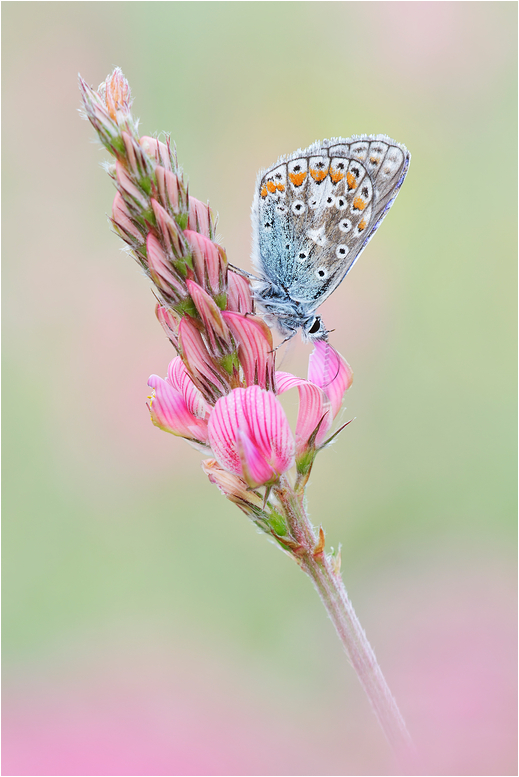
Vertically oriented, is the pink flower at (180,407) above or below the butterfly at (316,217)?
below

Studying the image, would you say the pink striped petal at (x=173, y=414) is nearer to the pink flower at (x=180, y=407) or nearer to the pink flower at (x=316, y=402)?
the pink flower at (x=180, y=407)

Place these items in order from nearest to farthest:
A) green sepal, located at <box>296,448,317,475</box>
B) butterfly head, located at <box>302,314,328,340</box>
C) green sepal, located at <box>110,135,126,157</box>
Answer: green sepal, located at <box>110,135,126,157</box>
green sepal, located at <box>296,448,317,475</box>
butterfly head, located at <box>302,314,328,340</box>

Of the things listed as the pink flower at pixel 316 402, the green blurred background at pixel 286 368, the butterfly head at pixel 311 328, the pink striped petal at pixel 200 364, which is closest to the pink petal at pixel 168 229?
the pink striped petal at pixel 200 364

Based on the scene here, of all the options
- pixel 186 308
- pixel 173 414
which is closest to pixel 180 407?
pixel 173 414

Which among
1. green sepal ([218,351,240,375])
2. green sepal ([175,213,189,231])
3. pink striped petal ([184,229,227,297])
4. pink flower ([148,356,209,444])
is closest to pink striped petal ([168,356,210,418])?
pink flower ([148,356,209,444])

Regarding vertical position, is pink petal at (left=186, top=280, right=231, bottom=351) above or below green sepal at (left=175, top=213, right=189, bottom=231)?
below

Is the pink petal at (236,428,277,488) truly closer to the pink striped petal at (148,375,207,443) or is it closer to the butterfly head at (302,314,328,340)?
the pink striped petal at (148,375,207,443)

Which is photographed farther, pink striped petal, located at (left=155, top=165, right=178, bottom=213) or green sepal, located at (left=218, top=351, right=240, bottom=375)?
green sepal, located at (left=218, top=351, right=240, bottom=375)
